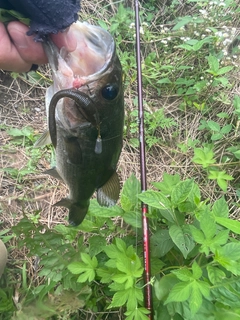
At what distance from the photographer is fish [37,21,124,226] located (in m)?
1.44

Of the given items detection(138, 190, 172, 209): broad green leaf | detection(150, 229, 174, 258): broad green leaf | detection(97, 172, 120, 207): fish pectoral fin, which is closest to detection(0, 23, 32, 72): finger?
detection(97, 172, 120, 207): fish pectoral fin

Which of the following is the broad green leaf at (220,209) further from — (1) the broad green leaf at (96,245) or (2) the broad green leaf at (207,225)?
(1) the broad green leaf at (96,245)

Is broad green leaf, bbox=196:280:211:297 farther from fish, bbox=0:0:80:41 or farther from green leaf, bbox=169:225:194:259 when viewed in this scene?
fish, bbox=0:0:80:41

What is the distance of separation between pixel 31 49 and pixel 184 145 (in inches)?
69.7

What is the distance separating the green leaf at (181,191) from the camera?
1866 mm

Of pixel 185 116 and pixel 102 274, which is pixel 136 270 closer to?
pixel 102 274

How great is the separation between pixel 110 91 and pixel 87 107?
0.11 meters

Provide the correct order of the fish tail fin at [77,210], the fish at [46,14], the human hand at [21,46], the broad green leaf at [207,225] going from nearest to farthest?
the fish at [46,14] < the human hand at [21,46] < the broad green leaf at [207,225] < the fish tail fin at [77,210]

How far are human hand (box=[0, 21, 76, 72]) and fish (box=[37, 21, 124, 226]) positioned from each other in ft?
0.11

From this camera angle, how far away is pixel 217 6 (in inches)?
144

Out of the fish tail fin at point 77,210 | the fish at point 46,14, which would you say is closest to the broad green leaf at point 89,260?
the fish tail fin at point 77,210

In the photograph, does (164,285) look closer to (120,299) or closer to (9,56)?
(120,299)

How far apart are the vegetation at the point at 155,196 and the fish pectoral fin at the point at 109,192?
13cm

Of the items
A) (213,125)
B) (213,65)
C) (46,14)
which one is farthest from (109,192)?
(213,65)
